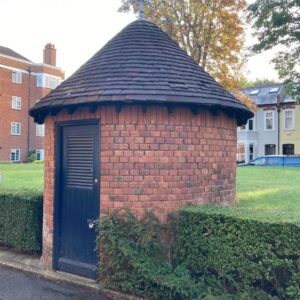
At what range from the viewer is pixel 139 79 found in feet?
18.6

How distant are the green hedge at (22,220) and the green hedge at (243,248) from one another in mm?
3280

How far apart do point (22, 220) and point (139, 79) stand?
374cm

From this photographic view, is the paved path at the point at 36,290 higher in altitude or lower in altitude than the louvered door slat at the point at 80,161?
lower

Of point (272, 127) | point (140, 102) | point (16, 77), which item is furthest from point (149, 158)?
point (16, 77)

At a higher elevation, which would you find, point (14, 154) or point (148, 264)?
point (14, 154)

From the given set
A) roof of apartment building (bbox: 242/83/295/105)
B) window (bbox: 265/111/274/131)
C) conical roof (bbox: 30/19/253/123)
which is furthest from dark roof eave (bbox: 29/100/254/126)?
window (bbox: 265/111/274/131)

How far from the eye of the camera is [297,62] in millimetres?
22797

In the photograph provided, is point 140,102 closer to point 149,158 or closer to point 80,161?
point 149,158

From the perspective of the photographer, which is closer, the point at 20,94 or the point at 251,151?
the point at 251,151

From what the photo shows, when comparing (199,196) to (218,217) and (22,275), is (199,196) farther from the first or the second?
(22,275)

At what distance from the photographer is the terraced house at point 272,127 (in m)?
38.5

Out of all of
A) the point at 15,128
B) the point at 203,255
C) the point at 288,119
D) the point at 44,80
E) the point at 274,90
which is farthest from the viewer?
the point at 44,80

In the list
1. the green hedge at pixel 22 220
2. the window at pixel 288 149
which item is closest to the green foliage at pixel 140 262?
the green hedge at pixel 22 220

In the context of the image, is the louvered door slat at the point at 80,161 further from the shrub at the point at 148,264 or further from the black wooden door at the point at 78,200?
the shrub at the point at 148,264
